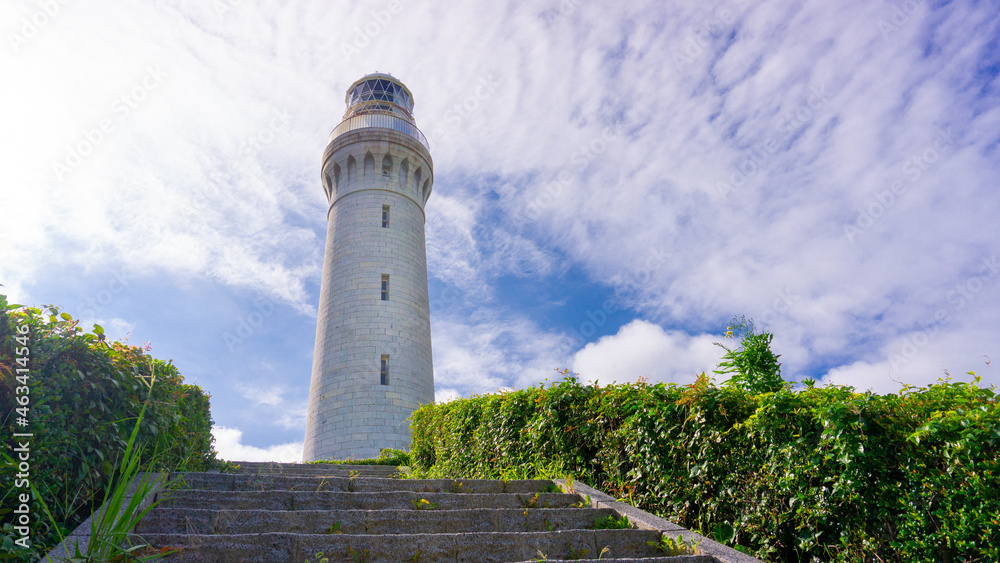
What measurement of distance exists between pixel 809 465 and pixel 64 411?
5908mm

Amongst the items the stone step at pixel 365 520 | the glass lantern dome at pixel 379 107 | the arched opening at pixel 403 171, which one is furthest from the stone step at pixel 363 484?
the glass lantern dome at pixel 379 107

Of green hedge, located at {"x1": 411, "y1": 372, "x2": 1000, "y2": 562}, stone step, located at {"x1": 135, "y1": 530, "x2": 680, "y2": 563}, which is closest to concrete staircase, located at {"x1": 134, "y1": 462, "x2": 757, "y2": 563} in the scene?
stone step, located at {"x1": 135, "y1": 530, "x2": 680, "y2": 563}

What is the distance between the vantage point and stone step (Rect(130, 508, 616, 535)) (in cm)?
475

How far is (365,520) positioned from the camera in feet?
16.4

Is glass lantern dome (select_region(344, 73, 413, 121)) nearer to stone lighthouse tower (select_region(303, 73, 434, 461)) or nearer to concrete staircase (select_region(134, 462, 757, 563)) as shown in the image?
stone lighthouse tower (select_region(303, 73, 434, 461))

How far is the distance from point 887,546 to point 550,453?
149 inches

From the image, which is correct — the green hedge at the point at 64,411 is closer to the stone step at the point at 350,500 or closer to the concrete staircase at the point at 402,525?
the concrete staircase at the point at 402,525

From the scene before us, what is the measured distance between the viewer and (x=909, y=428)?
411 cm

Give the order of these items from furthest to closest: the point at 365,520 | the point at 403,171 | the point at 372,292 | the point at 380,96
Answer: the point at 380,96 < the point at 403,171 < the point at 372,292 < the point at 365,520

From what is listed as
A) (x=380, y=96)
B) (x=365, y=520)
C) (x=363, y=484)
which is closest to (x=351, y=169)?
(x=380, y=96)

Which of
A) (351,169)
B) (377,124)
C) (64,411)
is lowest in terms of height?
(64,411)

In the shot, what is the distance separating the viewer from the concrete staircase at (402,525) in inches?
163

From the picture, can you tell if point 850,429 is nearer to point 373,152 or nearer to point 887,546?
point 887,546

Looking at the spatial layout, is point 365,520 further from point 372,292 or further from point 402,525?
point 372,292
